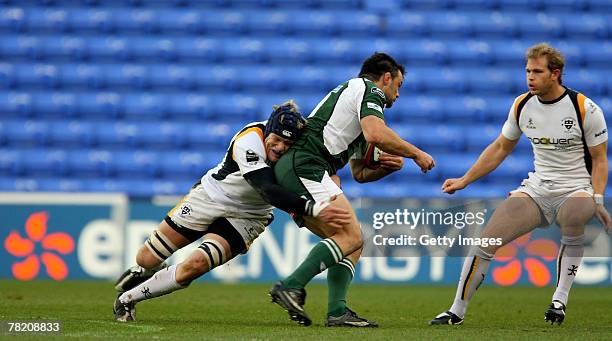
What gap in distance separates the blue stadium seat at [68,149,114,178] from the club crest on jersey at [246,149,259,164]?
7.96 metres

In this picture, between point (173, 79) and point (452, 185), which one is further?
point (173, 79)

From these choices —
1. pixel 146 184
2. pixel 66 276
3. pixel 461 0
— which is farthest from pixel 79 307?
pixel 461 0

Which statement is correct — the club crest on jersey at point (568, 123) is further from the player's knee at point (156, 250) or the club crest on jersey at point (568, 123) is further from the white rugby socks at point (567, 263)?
the player's knee at point (156, 250)

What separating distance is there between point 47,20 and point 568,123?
34.0 feet

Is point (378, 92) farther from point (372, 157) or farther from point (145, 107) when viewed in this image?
point (145, 107)

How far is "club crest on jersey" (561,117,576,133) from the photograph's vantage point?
20.0ft

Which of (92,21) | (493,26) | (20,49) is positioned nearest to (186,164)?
(92,21)

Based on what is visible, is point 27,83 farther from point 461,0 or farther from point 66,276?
point 461,0

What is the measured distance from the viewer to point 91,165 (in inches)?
533

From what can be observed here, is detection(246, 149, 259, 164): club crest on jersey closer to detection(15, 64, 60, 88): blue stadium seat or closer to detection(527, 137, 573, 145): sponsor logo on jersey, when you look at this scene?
detection(527, 137, 573, 145): sponsor logo on jersey

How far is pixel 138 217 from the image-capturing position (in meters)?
11.0

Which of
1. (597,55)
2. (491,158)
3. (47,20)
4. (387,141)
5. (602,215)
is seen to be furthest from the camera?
(47,20)

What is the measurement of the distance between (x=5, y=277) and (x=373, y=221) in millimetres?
5548

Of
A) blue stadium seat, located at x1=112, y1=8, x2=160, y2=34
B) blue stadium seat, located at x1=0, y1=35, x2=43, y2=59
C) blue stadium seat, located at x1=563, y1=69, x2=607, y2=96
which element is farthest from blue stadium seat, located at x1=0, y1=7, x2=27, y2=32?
blue stadium seat, located at x1=563, y1=69, x2=607, y2=96
